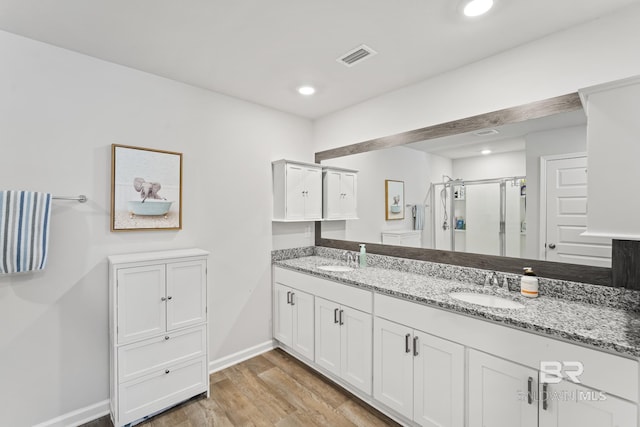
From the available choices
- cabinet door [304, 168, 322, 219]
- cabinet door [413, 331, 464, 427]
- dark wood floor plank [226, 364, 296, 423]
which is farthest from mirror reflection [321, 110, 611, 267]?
dark wood floor plank [226, 364, 296, 423]

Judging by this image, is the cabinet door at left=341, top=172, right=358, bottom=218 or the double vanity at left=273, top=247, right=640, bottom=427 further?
the cabinet door at left=341, top=172, right=358, bottom=218

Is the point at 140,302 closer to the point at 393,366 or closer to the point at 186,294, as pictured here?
the point at 186,294

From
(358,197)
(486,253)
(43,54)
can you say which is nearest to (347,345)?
(486,253)

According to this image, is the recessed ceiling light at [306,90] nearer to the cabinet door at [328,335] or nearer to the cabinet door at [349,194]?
the cabinet door at [349,194]

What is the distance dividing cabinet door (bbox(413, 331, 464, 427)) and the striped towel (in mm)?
2353

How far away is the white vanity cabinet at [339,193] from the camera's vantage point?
308 cm

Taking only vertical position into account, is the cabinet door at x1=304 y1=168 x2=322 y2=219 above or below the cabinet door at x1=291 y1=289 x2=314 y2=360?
above

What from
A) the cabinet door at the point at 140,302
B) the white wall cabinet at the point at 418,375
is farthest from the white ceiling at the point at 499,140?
the cabinet door at the point at 140,302

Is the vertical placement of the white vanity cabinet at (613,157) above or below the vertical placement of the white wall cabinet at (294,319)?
above

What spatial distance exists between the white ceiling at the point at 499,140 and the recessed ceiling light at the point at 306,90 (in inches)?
38.8

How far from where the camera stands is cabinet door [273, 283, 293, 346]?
9.28 feet

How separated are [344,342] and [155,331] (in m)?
1.37

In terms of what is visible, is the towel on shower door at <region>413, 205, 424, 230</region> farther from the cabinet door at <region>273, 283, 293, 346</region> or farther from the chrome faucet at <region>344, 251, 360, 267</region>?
the cabinet door at <region>273, 283, 293, 346</region>

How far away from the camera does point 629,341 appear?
1171mm
